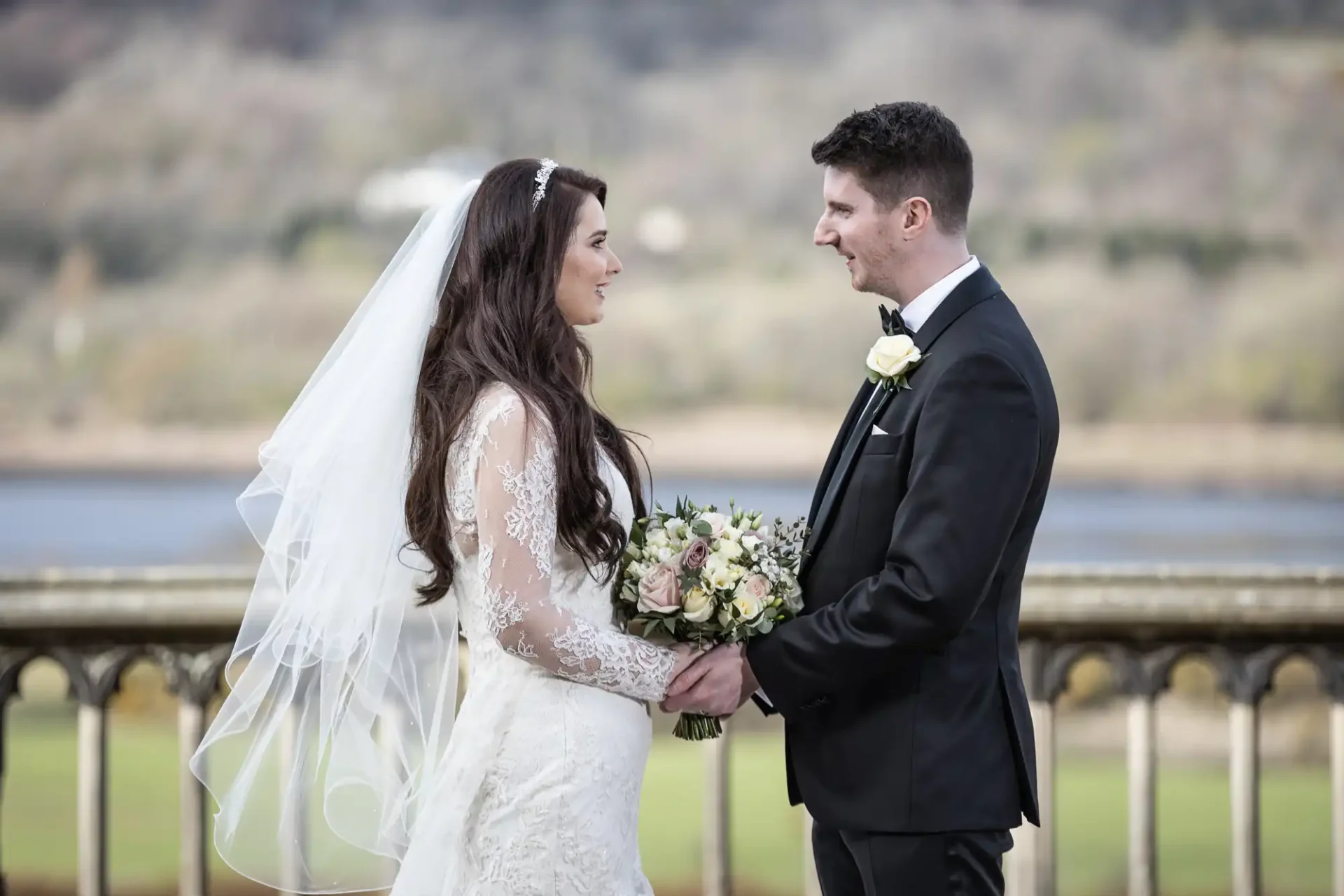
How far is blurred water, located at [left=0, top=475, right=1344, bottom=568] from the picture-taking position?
4.61 metres

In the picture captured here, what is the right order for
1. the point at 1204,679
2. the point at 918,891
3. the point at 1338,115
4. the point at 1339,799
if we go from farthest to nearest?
the point at 1338,115
the point at 1204,679
the point at 1339,799
the point at 918,891

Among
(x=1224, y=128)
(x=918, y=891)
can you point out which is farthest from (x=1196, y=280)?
(x=918, y=891)

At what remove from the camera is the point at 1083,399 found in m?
4.82

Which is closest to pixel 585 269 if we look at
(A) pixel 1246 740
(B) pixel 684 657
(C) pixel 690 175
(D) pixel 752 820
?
(B) pixel 684 657

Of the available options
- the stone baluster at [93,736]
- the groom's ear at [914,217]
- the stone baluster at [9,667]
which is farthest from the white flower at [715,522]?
the stone baluster at [9,667]

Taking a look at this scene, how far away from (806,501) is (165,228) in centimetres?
270

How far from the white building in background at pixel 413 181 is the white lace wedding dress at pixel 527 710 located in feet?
10.6

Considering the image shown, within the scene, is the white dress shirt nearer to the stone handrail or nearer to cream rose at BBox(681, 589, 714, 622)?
cream rose at BBox(681, 589, 714, 622)

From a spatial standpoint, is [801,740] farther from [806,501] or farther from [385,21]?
[385,21]

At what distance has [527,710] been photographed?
2.01 meters

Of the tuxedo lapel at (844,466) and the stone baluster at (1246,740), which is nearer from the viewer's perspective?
the tuxedo lapel at (844,466)

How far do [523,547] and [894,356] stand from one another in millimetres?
643

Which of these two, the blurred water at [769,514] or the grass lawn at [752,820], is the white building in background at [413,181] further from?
the grass lawn at [752,820]

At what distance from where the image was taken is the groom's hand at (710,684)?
2057 mm
